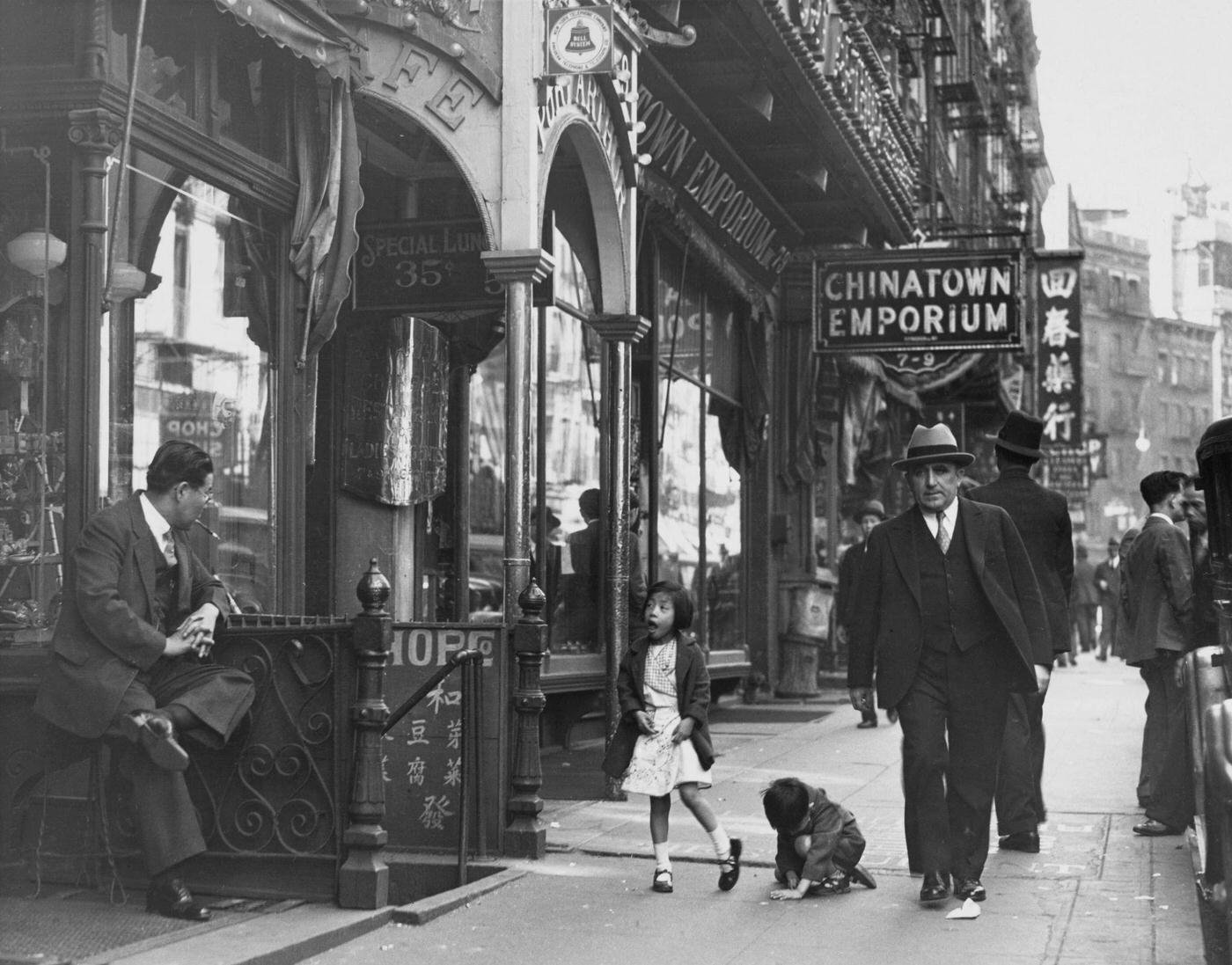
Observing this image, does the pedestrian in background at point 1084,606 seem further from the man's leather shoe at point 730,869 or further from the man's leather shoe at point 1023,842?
the man's leather shoe at point 730,869

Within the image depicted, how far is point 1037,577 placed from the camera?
8.81 meters

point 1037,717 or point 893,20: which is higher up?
point 893,20

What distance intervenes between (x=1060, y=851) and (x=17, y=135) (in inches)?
231

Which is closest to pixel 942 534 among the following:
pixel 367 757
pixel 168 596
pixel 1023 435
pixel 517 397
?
pixel 1023 435

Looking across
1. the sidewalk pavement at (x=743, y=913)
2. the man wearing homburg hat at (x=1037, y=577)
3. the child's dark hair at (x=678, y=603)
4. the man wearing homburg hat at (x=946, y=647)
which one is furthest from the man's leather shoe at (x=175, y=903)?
the man wearing homburg hat at (x=1037, y=577)

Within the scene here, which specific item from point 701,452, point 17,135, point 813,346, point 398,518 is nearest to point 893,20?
point 813,346

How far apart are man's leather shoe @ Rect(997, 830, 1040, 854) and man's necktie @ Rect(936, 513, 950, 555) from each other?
2.00 meters


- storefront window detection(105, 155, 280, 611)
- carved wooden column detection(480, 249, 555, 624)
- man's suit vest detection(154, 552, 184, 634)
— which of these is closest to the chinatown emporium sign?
carved wooden column detection(480, 249, 555, 624)

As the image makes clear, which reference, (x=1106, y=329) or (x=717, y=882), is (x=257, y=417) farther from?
(x=1106, y=329)

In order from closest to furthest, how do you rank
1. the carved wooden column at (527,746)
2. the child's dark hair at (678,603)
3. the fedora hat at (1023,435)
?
the child's dark hair at (678,603)
the carved wooden column at (527,746)
the fedora hat at (1023,435)

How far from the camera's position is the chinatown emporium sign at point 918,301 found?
18.8 m

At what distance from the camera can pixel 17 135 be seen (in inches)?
304

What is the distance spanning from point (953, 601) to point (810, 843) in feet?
3.95

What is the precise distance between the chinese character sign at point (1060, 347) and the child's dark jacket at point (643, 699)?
94.1ft
